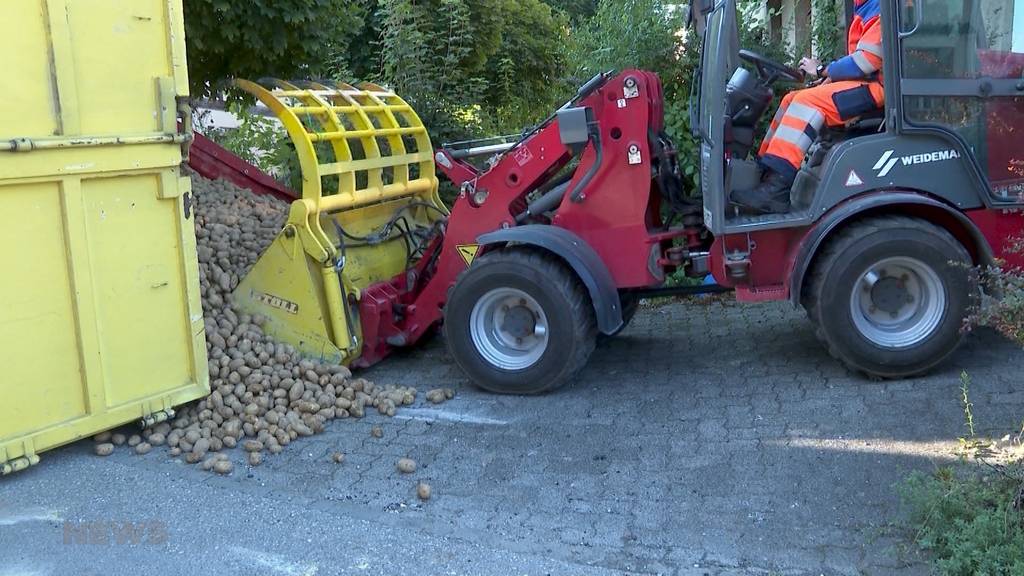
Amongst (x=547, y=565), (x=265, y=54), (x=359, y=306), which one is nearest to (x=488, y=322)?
(x=359, y=306)

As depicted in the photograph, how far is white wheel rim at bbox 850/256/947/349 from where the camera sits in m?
5.25

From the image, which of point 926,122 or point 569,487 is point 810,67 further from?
point 569,487

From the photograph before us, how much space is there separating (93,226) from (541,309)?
2.31 meters

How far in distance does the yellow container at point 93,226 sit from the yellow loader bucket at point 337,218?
2.19ft

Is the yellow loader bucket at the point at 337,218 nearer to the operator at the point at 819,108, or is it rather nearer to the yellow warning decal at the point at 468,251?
the yellow warning decal at the point at 468,251

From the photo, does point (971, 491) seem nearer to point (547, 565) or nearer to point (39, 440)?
point (547, 565)

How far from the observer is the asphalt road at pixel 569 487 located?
12.3 feet

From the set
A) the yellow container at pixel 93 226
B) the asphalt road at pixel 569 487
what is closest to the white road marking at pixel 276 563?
the asphalt road at pixel 569 487

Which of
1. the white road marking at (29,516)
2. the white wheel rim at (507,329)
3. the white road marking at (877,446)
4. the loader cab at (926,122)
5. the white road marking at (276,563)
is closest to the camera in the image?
the white road marking at (276,563)

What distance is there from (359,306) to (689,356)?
2045 mm

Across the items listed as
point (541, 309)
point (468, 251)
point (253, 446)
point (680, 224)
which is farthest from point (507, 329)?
point (253, 446)

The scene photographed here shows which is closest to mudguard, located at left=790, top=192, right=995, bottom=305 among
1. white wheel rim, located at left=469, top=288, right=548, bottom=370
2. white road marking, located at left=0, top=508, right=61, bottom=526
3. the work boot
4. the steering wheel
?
the work boot

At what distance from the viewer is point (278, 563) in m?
3.74

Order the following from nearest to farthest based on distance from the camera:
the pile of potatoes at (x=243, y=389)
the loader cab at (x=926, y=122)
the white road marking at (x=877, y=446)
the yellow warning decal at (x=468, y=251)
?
the white road marking at (x=877, y=446) < the pile of potatoes at (x=243, y=389) < the loader cab at (x=926, y=122) < the yellow warning decal at (x=468, y=251)
